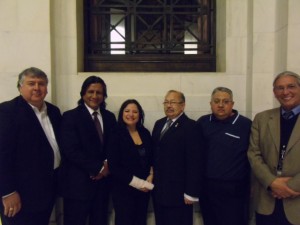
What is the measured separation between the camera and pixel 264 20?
3.55 meters

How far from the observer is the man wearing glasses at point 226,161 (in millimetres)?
2906

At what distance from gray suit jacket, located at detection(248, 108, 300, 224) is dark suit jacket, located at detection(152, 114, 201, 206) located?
48 centimetres

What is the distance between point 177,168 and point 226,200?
0.54m

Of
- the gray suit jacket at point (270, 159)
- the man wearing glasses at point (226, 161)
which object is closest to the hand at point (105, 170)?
the man wearing glasses at point (226, 161)

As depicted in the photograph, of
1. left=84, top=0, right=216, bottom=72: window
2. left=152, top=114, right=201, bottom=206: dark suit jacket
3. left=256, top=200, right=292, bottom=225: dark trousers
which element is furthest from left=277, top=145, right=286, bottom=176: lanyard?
left=84, top=0, right=216, bottom=72: window

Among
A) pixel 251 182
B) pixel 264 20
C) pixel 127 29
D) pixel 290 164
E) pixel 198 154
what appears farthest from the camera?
pixel 127 29

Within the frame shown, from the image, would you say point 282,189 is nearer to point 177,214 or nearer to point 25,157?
point 177,214

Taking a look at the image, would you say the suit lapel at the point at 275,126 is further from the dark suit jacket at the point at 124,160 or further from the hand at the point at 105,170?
the hand at the point at 105,170

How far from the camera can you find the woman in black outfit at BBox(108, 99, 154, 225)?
2.89 m

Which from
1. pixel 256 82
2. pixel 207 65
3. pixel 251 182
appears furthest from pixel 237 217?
pixel 207 65

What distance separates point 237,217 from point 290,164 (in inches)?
29.6

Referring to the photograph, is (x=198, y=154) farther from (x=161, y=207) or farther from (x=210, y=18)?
(x=210, y=18)

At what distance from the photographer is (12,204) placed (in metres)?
2.56

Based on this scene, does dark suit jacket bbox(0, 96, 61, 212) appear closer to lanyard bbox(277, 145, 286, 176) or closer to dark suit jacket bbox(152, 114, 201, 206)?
dark suit jacket bbox(152, 114, 201, 206)
